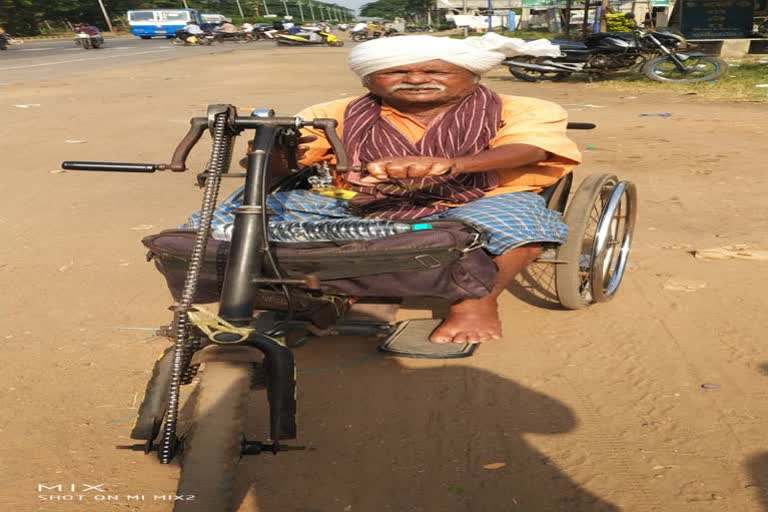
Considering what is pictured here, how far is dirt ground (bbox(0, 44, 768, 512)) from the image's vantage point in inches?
85.1

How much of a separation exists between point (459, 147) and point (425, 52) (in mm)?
428

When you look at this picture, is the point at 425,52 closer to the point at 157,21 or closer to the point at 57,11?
the point at 157,21

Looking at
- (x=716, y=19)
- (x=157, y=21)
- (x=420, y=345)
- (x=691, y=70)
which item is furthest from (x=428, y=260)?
(x=157, y=21)

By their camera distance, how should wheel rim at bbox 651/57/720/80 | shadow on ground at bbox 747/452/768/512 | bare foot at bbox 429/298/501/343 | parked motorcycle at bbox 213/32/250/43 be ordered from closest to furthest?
shadow on ground at bbox 747/452/768/512, bare foot at bbox 429/298/501/343, wheel rim at bbox 651/57/720/80, parked motorcycle at bbox 213/32/250/43

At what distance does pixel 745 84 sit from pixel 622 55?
2.43 m

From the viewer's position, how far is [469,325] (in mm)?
3033

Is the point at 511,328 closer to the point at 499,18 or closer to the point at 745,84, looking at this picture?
the point at 745,84

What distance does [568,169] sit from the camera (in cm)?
322

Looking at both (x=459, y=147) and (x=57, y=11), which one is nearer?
(x=459, y=147)

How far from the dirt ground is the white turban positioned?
121 centimetres

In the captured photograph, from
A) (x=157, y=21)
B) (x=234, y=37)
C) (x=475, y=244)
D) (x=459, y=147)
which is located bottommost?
(x=234, y=37)

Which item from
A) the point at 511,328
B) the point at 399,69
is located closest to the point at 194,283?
the point at 399,69

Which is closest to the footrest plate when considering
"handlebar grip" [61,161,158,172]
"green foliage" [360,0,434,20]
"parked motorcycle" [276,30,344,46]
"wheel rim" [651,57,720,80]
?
"handlebar grip" [61,161,158,172]

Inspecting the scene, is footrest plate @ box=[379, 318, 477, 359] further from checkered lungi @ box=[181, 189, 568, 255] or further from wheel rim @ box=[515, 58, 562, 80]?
wheel rim @ box=[515, 58, 562, 80]
